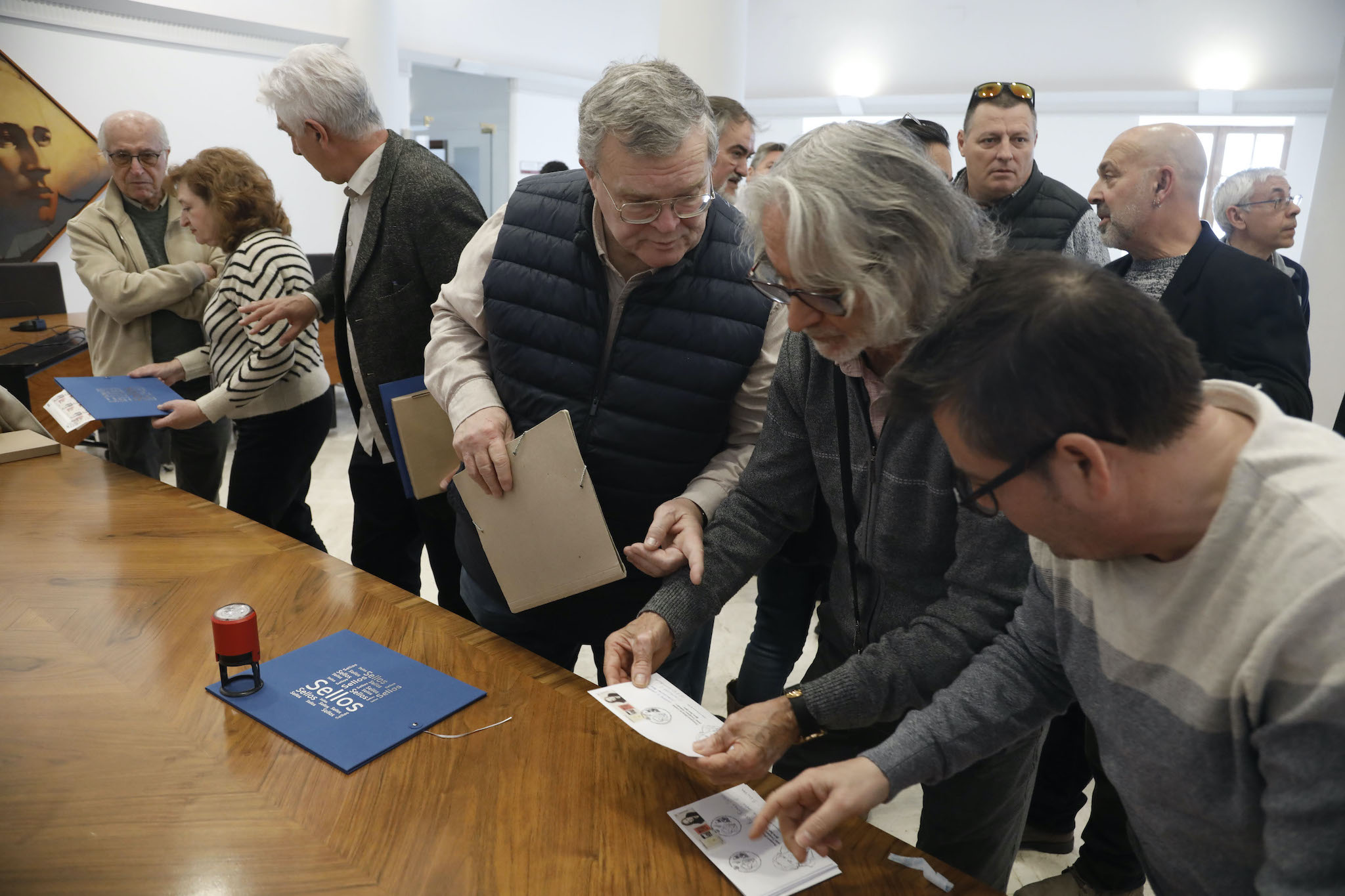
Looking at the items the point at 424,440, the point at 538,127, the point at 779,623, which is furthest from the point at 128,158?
the point at 538,127

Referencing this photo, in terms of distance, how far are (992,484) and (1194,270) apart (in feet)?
5.06

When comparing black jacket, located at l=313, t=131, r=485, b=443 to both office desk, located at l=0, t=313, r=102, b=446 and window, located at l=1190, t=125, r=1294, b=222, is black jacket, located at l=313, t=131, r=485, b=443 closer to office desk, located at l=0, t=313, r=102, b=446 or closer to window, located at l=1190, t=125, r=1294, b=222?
office desk, located at l=0, t=313, r=102, b=446

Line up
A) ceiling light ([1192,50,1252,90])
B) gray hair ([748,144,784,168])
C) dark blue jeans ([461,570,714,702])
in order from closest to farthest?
1. dark blue jeans ([461,570,714,702])
2. gray hair ([748,144,784,168])
3. ceiling light ([1192,50,1252,90])

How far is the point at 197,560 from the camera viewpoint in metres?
1.82

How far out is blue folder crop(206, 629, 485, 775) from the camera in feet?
4.12

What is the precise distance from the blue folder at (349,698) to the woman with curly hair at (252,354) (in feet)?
4.12

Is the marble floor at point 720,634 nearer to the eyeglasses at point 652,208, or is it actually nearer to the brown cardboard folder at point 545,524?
the brown cardboard folder at point 545,524

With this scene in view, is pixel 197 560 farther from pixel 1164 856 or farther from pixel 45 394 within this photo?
pixel 45 394

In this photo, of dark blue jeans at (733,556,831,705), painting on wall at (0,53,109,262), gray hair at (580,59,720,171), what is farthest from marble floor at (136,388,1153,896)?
painting on wall at (0,53,109,262)

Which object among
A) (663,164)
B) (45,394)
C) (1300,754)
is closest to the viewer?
(1300,754)

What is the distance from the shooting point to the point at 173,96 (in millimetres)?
6352

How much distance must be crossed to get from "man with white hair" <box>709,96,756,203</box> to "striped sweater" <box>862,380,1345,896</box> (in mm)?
2525

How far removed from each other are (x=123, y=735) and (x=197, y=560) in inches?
24.0

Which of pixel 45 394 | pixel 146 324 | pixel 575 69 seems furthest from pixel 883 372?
pixel 575 69
